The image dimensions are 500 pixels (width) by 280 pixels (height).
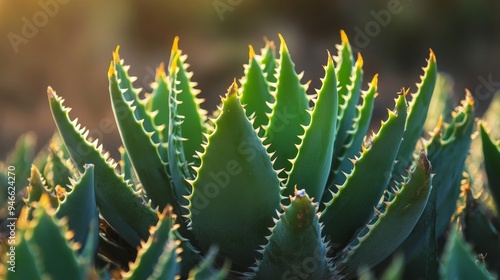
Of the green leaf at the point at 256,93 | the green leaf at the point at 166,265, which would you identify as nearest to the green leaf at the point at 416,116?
the green leaf at the point at 256,93

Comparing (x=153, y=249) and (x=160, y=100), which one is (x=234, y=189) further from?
(x=160, y=100)

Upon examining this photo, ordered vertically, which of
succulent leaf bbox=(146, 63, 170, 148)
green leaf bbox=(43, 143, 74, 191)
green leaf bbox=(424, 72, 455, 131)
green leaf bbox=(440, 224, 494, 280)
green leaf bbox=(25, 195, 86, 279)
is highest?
green leaf bbox=(424, 72, 455, 131)

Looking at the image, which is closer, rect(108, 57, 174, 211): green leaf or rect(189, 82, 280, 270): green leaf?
rect(189, 82, 280, 270): green leaf

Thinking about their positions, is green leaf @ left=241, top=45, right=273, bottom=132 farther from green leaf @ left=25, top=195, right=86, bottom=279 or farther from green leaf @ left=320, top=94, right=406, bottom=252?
green leaf @ left=25, top=195, right=86, bottom=279

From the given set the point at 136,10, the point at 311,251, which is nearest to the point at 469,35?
the point at 136,10

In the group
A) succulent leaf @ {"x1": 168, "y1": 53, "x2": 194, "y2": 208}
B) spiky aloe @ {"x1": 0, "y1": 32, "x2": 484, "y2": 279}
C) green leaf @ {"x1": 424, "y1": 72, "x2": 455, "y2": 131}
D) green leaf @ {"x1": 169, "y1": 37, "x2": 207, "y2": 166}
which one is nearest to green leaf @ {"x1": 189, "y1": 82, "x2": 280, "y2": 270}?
spiky aloe @ {"x1": 0, "y1": 32, "x2": 484, "y2": 279}

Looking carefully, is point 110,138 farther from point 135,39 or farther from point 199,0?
point 199,0

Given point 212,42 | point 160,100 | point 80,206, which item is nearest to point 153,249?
point 80,206
